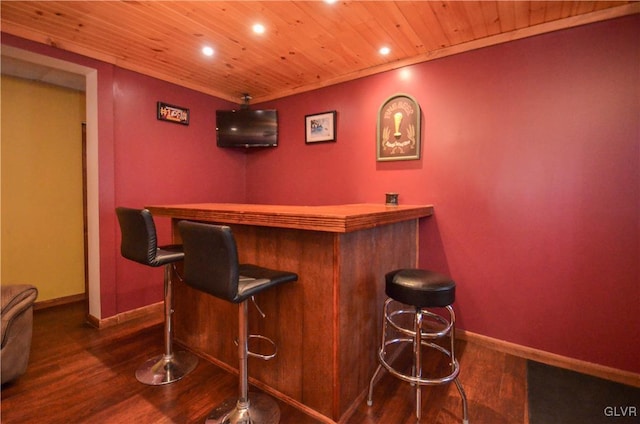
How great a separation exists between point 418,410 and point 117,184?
9.95 feet

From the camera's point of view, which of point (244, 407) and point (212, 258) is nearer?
point (212, 258)

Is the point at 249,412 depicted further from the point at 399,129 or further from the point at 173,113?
the point at 173,113

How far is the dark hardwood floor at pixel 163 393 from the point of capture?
1620mm

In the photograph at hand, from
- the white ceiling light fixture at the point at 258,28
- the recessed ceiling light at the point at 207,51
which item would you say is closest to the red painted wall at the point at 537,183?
the white ceiling light fixture at the point at 258,28

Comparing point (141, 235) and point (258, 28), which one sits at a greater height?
point (258, 28)

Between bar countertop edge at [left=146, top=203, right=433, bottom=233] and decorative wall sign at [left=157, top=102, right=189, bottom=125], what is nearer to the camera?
bar countertop edge at [left=146, top=203, right=433, bottom=233]

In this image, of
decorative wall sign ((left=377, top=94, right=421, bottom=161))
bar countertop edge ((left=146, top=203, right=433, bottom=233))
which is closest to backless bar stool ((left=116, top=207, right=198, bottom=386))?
bar countertop edge ((left=146, top=203, right=433, bottom=233))

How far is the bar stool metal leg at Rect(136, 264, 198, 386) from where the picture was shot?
193 cm

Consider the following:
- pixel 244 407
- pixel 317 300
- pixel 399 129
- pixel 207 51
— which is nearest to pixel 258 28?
pixel 207 51

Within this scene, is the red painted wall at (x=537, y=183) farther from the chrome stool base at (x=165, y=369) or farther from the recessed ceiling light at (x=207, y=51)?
the chrome stool base at (x=165, y=369)

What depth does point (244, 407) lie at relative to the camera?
5.07 feet

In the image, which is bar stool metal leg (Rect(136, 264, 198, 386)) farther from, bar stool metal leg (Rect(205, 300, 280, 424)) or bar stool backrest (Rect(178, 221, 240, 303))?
bar stool backrest (Rect(178, 221, 240, 303))

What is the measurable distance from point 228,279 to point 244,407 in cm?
77

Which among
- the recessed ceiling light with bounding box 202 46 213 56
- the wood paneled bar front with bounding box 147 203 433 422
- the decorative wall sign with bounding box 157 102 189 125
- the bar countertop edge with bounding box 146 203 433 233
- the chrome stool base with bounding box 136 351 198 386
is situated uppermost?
the recessed ceiling light with bounding box 202 46 213 56
